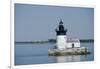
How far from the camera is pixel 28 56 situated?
64.9 inches

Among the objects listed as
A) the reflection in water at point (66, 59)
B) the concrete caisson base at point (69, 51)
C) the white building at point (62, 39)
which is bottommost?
the reflection in water at point (66, 59)

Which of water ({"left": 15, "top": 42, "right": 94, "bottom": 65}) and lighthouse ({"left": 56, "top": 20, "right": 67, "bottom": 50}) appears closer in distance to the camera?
water ({"left": 15, "top": 42, "right": 94, "bottom": 65})

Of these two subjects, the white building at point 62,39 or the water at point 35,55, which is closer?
the water at point 35,55

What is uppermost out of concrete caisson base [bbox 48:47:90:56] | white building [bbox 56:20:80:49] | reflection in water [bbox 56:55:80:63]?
white building [bbox 56:20:80:49]

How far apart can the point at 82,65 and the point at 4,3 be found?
942 millimetres

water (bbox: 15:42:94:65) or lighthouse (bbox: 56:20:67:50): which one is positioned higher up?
lighthouse (bbox: 56:20:67:50)

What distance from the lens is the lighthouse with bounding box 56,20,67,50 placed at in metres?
1.73

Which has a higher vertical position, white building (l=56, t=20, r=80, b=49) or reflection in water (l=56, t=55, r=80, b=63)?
white building (l=56, t=20, r=80, b=49)

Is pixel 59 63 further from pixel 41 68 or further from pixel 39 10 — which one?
pixel 39 10

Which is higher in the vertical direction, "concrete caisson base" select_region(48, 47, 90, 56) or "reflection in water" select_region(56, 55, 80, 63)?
"concrete caisson base" select_region(48, 47, 90, 56)

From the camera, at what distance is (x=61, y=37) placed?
1735 mm

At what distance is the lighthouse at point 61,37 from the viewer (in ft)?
5.69

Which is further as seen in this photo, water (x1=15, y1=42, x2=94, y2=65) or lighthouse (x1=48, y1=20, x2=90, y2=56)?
lighthouse (x1=48, y1=20, x2=90, y2=56)
